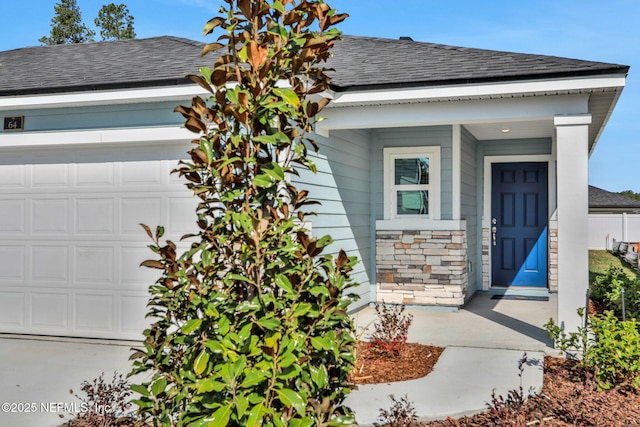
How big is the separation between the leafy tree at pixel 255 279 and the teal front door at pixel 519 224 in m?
8.44

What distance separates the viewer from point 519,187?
1044 centimetres

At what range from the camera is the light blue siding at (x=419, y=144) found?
877cm

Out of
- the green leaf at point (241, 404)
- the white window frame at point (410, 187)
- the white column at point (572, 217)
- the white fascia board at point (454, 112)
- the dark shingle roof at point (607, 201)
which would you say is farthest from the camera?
the dark shingle roof at point (607, 201)

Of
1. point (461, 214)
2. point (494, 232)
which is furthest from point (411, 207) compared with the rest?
point (494, 232)

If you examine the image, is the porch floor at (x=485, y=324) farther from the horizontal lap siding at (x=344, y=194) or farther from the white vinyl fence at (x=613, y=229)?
the white vinyl fence at (x=613, y=229)

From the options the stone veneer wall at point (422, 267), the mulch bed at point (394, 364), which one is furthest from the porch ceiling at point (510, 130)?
the mulch bed at point (394, 364)

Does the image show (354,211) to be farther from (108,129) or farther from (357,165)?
(108,129)

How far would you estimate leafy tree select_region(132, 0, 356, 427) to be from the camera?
2.28 meters

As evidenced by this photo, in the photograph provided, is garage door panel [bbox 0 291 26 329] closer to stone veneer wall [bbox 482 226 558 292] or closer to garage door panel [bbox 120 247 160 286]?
garage door panel [bbox 120 247 160 286]

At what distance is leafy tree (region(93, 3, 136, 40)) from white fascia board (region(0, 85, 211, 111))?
22058mm

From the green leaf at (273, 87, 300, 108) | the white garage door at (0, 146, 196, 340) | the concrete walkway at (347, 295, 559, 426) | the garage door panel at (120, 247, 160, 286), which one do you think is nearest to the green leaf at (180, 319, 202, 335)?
the green leaf at (273, 87, 300, 108)

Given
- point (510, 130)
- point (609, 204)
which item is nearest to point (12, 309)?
point (510, 130)

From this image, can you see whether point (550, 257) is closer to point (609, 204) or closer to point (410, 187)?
point (410, 187)

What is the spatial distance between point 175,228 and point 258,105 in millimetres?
4399
